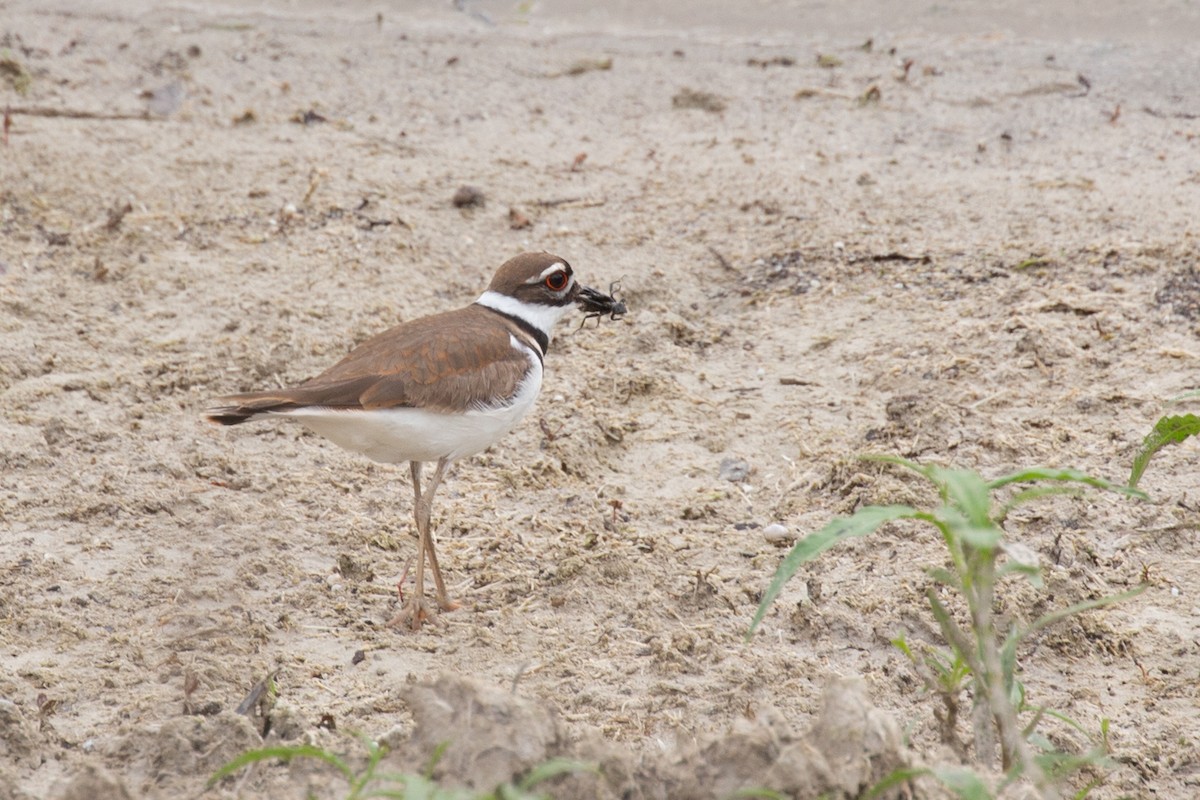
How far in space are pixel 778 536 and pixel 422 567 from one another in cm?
131

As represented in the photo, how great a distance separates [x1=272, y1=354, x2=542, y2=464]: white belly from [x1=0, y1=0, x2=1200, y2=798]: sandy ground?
459mm

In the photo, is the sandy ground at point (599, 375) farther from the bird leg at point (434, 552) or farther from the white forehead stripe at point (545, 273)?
the white forehead stripe at point (545, 273)

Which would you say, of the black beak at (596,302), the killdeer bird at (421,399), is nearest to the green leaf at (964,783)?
the killdeer bird at (421,399)

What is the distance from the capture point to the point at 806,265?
22.0ft

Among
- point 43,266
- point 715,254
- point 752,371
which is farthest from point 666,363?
point 43,266

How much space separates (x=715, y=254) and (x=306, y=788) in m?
4.55

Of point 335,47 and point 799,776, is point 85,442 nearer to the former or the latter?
point 799,776

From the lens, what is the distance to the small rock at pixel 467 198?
732cm

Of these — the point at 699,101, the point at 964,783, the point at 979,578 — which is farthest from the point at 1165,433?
the point at 699,101

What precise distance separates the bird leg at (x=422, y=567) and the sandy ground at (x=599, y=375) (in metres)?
0.09

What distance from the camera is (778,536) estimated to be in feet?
15.7

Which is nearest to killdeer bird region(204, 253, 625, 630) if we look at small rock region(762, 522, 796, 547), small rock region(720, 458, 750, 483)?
small rock region(720, 458, 750, 483)

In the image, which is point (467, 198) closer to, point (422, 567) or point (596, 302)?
point (596, 302)

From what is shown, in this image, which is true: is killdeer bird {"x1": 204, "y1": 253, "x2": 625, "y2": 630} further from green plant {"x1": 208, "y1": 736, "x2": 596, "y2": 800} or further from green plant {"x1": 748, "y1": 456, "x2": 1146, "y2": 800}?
green plant {"x1": 748, "y1": 456, "x2": 1146, "y2": 800}
